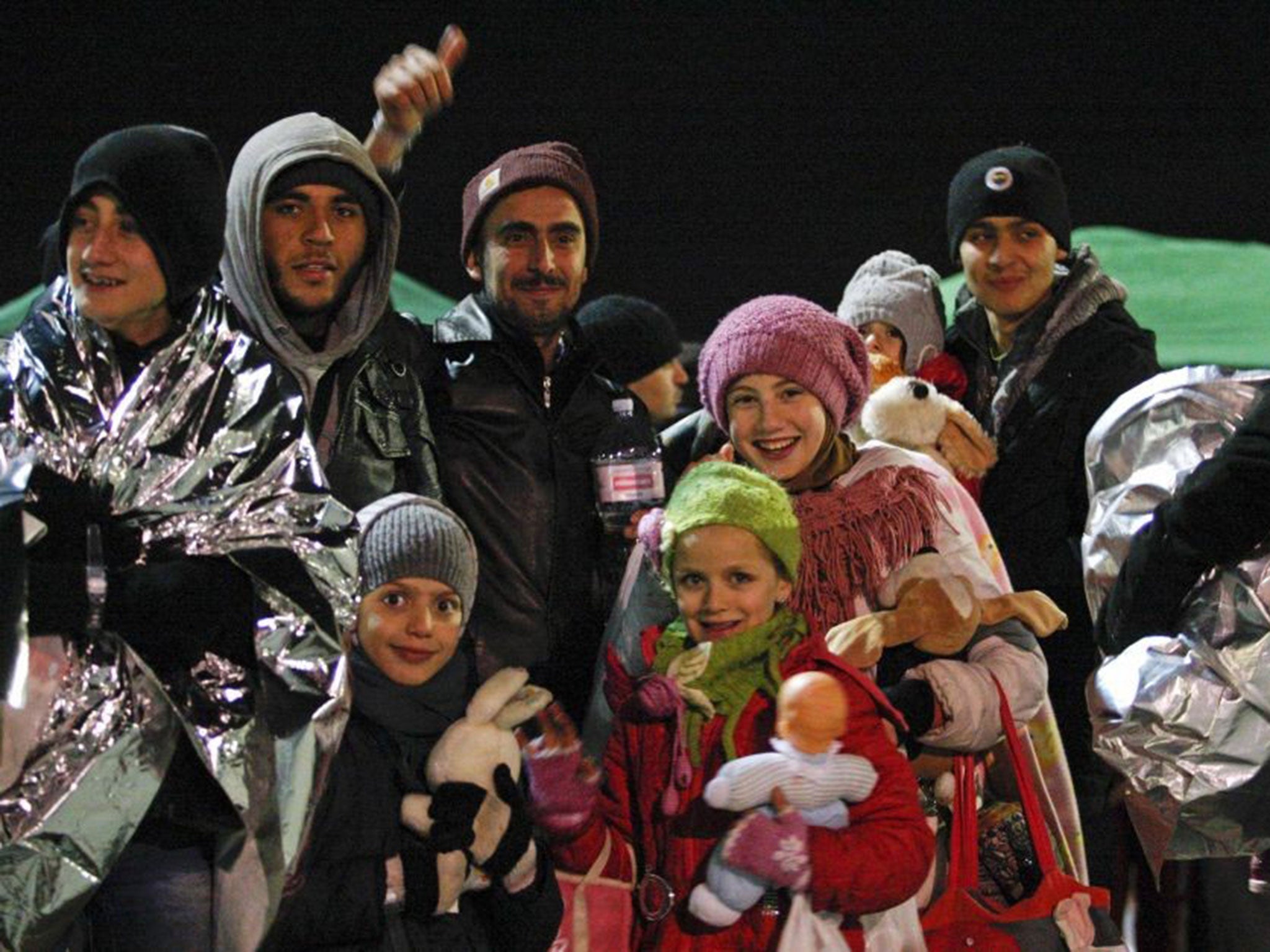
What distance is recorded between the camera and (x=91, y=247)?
222 cm

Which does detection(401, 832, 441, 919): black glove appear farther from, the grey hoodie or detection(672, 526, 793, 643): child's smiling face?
the grey hoodie

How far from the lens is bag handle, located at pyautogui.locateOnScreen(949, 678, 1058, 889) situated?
96.3 inches

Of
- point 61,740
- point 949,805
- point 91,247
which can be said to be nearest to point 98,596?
point 61,740

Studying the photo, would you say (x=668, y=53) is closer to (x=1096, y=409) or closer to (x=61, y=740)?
(x=1096, y=409)

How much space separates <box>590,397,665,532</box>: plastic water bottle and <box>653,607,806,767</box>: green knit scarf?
0.49 m

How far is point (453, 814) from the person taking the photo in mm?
2189

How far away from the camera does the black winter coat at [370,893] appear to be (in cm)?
219

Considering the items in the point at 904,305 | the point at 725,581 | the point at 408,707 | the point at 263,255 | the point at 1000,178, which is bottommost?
the point at 408,707

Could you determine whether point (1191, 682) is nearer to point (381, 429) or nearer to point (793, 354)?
point (793, 354)

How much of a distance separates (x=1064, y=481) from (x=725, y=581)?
1078mm

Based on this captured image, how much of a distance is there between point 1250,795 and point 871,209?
2.60 metres

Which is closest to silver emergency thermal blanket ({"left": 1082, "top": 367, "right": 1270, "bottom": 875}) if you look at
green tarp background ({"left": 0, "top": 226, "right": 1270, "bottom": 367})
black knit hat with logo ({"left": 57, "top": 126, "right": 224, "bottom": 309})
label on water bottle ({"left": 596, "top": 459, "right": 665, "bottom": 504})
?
label on water bottle ({"left": 596, "top": 459, "right": 665, "bottom": 504})

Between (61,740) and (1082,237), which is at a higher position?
(1082,237)

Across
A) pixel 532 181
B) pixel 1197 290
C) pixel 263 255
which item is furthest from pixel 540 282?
pixel 1197 290
